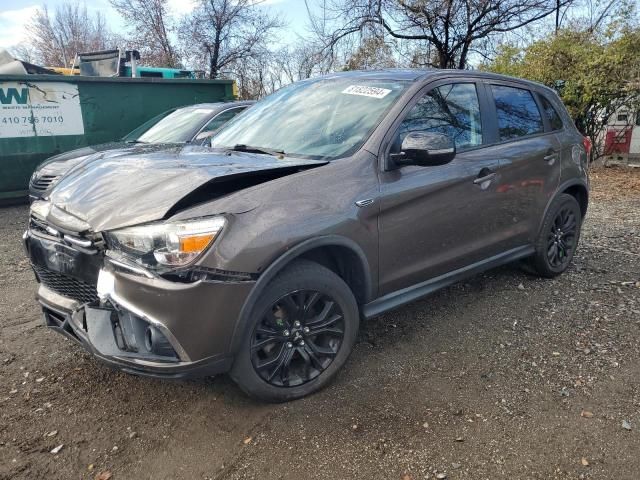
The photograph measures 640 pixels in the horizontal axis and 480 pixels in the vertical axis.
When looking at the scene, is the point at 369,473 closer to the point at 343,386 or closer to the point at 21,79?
the point at 343,386

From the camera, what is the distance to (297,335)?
2.72 m

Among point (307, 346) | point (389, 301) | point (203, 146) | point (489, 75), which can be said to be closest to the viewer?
point (307, 346)

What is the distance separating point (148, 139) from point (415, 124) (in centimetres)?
463

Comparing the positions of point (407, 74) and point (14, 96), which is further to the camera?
point (14, 96)

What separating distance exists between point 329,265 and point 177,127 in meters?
4.72

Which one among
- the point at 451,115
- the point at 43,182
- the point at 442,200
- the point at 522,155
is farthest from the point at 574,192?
the point at 43,182

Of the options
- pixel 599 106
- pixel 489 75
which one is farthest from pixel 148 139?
pixel 599 106

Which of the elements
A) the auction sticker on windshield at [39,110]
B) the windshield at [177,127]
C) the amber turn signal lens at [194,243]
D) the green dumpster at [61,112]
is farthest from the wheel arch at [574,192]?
the auction sticker on windshield at [39,110]

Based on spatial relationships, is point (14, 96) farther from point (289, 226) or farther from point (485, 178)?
point (485, 178)

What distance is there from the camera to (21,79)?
7.76 meters

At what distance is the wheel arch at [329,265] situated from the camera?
2425 mm

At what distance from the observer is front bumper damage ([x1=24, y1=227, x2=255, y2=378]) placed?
2271mm

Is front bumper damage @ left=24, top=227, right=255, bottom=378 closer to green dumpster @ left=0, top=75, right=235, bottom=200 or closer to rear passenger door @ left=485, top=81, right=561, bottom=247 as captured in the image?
rear passenger door @ left=485, top=81, right=561, bottom=247

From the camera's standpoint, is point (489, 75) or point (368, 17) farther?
point (368, 17)
